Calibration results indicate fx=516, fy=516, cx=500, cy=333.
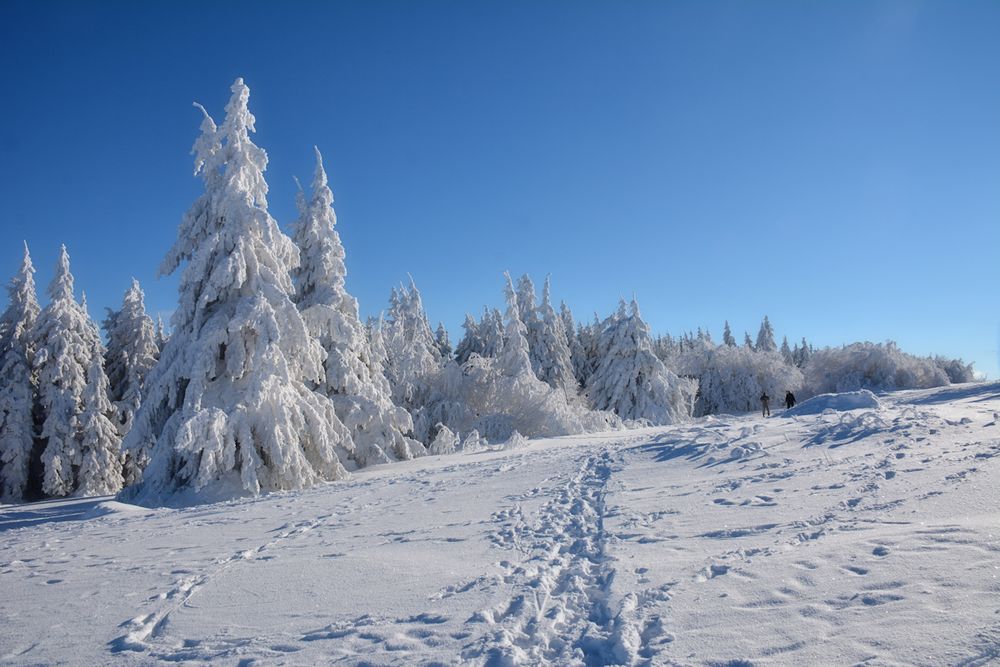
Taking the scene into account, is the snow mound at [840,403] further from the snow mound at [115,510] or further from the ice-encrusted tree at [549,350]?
the ice-encrusted tree at [549,350]

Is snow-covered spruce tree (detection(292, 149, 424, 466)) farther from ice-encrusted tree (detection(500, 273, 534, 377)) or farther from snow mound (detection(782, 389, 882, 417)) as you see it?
snow mound (detection(782, 389, 882, 417))

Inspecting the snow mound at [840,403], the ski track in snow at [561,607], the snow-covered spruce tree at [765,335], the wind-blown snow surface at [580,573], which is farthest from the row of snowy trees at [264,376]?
the snow-covered spruce tree at [765,335]

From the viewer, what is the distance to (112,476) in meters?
25.2

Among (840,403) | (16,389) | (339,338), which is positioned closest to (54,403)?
(16,389)

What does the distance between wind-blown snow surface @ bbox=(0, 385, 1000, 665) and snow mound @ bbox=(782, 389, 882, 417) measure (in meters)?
5.04

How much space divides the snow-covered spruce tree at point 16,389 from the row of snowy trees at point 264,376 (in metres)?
0.07

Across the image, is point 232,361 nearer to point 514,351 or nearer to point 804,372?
point 514,351

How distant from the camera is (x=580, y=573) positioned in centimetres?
526

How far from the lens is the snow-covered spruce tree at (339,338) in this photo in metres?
17.9

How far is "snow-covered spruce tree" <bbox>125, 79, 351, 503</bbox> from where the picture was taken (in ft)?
43.4

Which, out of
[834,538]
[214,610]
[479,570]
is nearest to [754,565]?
[834,538]

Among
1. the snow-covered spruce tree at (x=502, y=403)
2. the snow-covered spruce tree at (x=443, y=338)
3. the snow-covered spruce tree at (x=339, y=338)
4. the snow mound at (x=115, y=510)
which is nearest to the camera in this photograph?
the snow mound at (x=115, y=510)

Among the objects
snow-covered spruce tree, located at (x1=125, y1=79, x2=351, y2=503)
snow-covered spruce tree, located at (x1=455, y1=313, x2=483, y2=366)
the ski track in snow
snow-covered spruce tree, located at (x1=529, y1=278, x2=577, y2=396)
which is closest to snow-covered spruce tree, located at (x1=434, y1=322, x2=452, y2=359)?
snow-covered spruce tree, located at (x1=455, y1=313, x2=483, y2=366)

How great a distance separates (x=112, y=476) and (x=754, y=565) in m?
29.8
